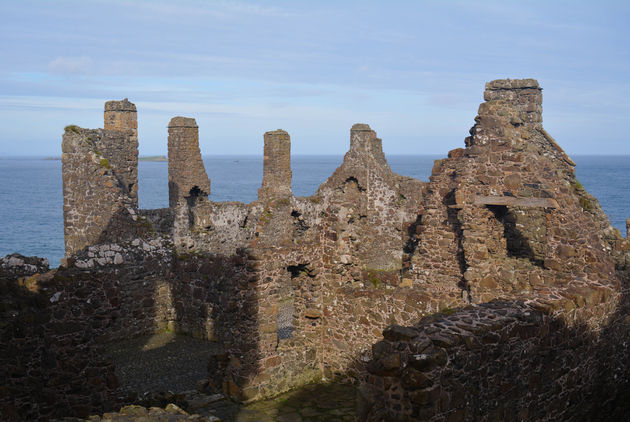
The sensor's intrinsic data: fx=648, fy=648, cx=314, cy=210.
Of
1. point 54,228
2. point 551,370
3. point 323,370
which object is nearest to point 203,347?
point 323,370

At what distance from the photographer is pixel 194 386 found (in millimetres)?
12773

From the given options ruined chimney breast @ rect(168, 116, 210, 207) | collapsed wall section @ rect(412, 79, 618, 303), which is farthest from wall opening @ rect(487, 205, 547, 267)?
ruined chimney breast @ rect(168, 116, 210, 207)

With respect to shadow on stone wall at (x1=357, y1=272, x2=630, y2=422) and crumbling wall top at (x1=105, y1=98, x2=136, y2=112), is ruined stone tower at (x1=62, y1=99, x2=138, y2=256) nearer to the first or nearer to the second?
crumbling wall top at (x1=105, y1=98, x2=136, y2=112)

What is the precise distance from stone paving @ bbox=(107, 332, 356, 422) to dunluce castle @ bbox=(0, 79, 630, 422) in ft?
1.03

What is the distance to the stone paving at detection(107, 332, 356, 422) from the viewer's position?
11.1 metres

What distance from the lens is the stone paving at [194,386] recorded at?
11.1 metres

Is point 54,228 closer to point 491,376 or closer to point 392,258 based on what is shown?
point 392,258

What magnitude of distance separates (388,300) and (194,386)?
4.19m

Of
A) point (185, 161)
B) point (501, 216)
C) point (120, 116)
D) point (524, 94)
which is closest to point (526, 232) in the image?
point (501, 216)

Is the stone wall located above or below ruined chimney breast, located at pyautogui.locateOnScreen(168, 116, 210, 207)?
below

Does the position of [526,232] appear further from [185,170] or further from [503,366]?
[185,170]

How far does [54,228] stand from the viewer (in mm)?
64375

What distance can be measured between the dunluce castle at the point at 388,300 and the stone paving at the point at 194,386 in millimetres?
315

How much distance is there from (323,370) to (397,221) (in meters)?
10.9
